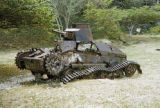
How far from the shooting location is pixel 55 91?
17.2m

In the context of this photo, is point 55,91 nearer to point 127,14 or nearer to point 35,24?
point 35,24

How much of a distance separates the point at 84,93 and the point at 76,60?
159 inches

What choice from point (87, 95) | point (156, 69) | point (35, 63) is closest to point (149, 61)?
point (156, 69)

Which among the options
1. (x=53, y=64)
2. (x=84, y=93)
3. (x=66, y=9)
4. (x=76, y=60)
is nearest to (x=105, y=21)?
(x=66, y=9)

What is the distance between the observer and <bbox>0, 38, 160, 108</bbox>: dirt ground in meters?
14.8

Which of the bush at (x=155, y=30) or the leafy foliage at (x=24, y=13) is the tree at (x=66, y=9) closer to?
the bush at (x=155, y=30)

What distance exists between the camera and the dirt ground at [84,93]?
48.7 feet

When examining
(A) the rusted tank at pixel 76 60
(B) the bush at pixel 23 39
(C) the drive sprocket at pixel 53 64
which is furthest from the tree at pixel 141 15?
(C) the drive sprocket at pixel 53 64

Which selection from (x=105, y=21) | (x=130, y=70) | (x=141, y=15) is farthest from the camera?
(x=141, y=15)

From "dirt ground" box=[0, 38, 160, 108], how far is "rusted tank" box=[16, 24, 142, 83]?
63cm

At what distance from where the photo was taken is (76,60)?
66.7 feet

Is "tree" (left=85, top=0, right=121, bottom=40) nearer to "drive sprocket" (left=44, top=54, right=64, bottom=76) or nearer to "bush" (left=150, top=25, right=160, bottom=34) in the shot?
"bush" (left=150, top=25, right=160, bottom=34)

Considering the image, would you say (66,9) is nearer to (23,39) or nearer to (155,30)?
(23,39)

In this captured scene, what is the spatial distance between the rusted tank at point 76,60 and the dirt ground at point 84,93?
0.63 m
